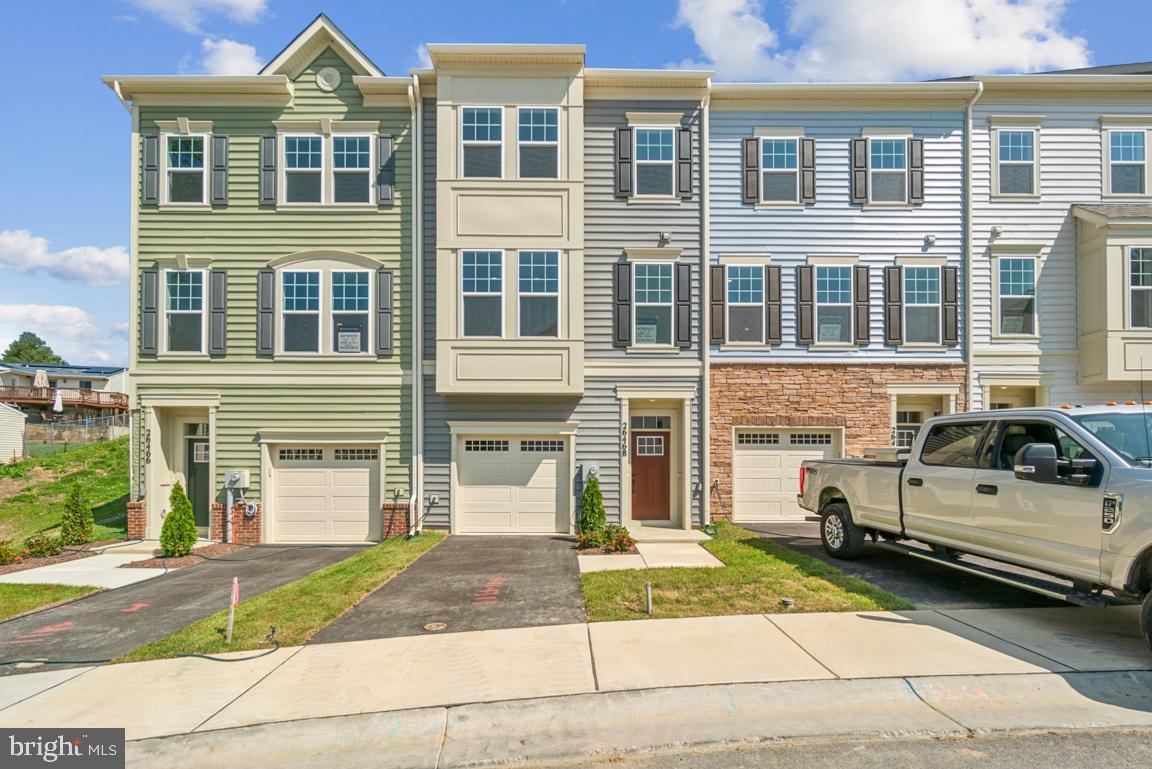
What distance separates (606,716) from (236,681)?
11.8ft

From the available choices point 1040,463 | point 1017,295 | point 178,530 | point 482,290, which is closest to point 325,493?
point 178,530

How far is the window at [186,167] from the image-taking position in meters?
14.0

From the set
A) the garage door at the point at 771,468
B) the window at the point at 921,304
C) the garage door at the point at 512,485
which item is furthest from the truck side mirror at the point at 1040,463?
the garage door at the point at 512,485

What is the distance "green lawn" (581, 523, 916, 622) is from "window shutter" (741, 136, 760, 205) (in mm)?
8221

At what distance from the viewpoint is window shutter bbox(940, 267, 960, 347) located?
14031 millimetres

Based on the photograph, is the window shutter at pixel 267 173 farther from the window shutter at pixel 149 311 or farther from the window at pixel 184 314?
the window shutter at pixel 149 311

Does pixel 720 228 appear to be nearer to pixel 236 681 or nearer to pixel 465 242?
pixel 465 242

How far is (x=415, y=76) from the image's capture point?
1346 centimetres

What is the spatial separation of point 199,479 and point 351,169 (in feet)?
26.4

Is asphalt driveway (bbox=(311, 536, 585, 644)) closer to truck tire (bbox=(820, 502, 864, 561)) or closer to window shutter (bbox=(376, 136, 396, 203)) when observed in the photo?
truck tire (bbox=(820, 502, 864, 561))

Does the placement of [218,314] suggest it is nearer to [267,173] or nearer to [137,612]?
[267,173]

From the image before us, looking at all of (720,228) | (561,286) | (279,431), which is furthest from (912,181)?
(279,431)

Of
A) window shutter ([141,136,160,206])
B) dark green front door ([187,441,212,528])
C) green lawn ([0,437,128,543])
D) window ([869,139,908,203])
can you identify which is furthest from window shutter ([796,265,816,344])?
green lawn ([0,437,128,543])

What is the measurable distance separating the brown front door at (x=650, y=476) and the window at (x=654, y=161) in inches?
221
